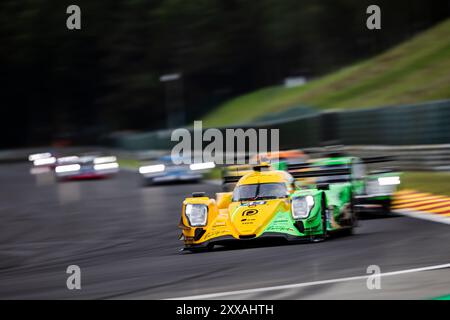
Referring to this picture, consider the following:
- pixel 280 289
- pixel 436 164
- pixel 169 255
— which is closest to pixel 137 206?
pixel 436 164

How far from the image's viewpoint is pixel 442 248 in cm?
1063

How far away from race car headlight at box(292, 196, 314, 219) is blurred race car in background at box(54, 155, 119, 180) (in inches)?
903

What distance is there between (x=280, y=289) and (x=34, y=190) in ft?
72.7

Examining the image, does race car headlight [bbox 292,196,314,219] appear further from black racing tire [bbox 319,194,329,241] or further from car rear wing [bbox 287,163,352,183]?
car rear wing [bbox 287,163,352,183]

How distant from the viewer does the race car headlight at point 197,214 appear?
11.8 meters

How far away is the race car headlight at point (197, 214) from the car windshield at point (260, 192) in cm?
64

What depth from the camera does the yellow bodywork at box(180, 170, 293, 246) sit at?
37.6 feet

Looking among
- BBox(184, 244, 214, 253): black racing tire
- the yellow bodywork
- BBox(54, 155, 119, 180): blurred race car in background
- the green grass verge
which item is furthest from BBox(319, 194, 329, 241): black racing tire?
BBox(54, 155, 119, 180): blurred race car in background

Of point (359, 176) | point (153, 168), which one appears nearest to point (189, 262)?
point (359, 176)

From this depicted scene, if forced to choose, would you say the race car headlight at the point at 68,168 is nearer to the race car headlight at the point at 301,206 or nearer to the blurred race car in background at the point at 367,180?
the blurred race car in background at the point at 367,180

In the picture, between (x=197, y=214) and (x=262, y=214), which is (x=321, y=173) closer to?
(x=262, y=214)

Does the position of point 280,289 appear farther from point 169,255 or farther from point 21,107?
point 21,107

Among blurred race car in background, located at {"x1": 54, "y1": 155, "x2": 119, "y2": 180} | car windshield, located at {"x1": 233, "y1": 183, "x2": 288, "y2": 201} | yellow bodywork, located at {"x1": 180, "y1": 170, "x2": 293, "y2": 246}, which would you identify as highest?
car windshield, located at {"x1": 233, "y1": 183, "x2": 288, "y2": 201}

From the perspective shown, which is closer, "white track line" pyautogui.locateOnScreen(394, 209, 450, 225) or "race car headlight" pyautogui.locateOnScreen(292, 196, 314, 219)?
"race car headlight" pyautogui.locateOnScreen(292, 196, 314, 219)
